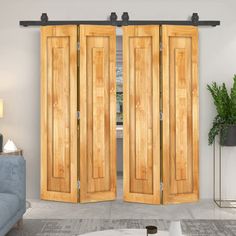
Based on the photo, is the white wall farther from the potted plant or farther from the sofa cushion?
the sofa cushion

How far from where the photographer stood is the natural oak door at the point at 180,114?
559 centimetres

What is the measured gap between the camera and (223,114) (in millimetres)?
5586

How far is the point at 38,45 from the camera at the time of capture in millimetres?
5930

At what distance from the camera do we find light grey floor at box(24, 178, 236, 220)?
4.95 metres

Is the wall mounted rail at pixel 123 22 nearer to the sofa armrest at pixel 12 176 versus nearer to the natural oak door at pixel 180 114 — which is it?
the natural oak door at pixel 180 114

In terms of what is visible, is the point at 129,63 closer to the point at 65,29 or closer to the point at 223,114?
the point at 65,29

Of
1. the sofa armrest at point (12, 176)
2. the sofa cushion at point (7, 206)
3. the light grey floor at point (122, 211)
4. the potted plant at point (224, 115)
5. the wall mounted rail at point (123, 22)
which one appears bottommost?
the light grey floor at point (122, 211)

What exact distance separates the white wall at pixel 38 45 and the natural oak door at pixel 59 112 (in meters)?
0.29

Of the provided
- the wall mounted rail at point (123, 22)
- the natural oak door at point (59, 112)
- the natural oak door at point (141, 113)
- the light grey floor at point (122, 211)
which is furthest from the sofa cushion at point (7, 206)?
the wall mounted rail at point (123, 22)

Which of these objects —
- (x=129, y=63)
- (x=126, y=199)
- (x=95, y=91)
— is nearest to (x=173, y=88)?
(x=129, y=63)

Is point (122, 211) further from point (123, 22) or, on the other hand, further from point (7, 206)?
point (123, 22)

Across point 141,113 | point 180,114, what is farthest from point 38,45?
point 180,114

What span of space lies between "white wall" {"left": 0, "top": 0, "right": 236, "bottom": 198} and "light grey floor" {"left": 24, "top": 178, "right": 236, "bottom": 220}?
1.89 feet

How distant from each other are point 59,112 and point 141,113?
109cm
